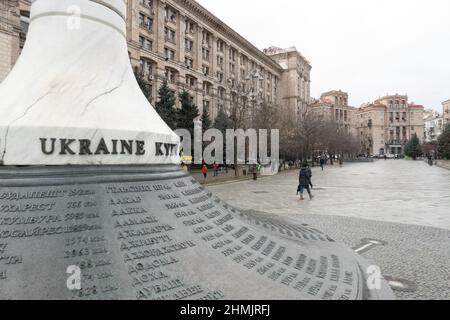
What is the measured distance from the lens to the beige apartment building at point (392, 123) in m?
110

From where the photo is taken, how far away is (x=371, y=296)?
251 centimetres

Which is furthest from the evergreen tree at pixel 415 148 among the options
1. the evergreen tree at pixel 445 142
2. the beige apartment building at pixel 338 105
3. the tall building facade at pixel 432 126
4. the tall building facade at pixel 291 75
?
the evergreen tree at pixel 445 142

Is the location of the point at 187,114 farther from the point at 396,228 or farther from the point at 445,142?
the point at 445,142

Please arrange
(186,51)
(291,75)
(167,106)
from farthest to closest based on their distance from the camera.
Answer: (291,75) < (186,51) < (167,106)

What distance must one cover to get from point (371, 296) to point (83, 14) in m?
3.65

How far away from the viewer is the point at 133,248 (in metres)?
2.25

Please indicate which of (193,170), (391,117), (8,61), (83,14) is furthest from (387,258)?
(391,117)

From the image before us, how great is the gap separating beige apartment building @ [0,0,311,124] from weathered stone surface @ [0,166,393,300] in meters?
22.8

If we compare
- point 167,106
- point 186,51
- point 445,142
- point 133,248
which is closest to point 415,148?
point 445,142

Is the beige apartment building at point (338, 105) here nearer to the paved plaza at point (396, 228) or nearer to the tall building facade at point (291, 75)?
the tall building facade at point (291, 75)

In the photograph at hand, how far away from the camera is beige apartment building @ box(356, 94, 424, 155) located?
10988 centimetres

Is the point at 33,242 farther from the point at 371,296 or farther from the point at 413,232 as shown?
the point at 413,232

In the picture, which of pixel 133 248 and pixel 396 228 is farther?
pixel 396 228

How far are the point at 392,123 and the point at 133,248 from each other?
413 ft
